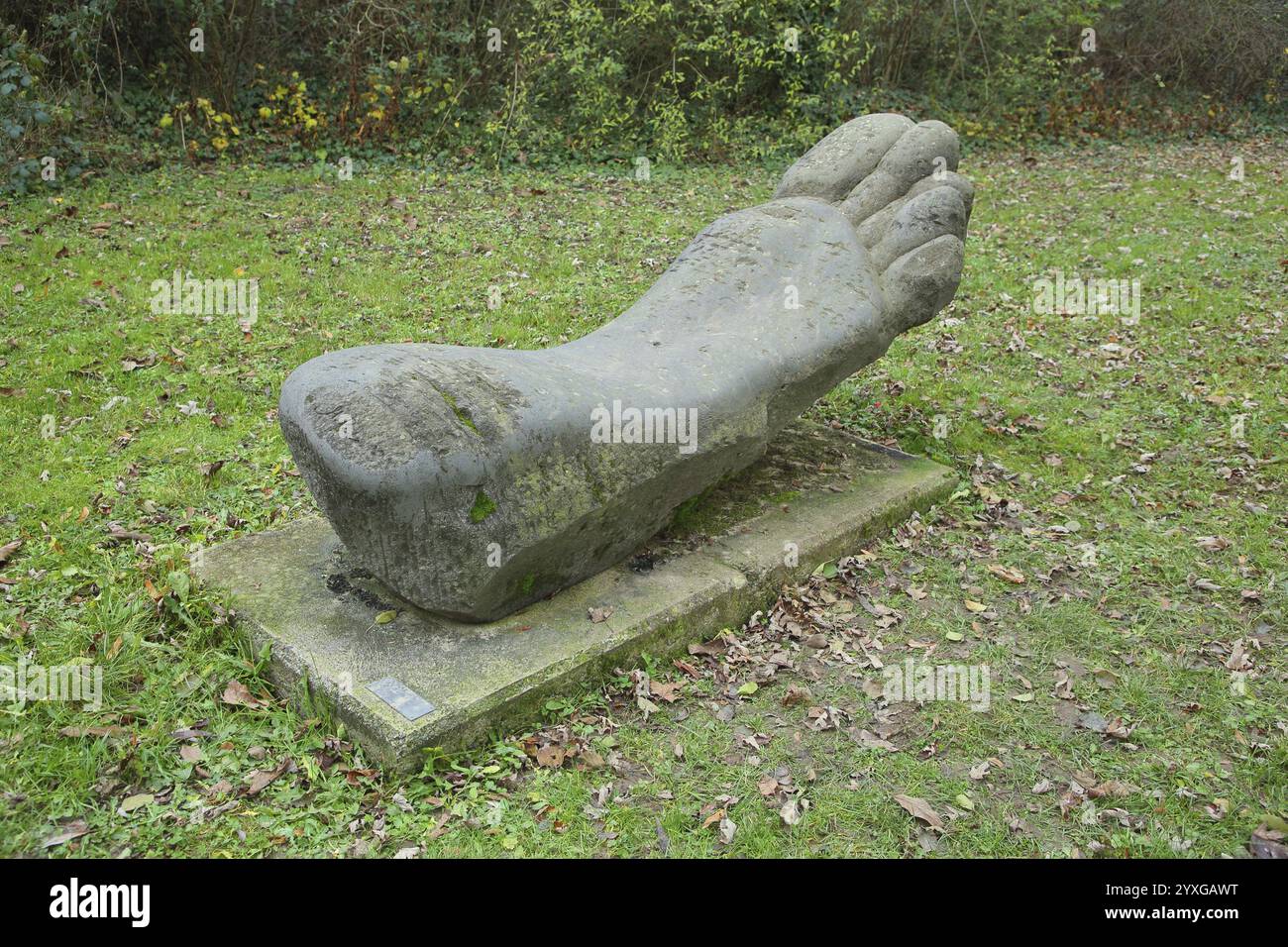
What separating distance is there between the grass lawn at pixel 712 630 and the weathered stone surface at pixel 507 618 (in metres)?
0.13

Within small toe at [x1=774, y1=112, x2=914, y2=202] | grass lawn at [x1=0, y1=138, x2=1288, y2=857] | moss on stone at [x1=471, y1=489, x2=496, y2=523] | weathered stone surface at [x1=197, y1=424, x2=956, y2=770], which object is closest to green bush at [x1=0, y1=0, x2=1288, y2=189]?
grass lawn at [x1=0, y1=138, x2=1288, y2=857]

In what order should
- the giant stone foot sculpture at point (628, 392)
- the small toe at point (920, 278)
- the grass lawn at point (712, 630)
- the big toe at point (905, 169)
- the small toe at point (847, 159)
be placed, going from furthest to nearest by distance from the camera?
1. the small toe at point (847, 159)
2. the big toe at point (905, 169)
3. the small toe at point (920, 278)
4. the giant stone foot sculpture at point (628, 392)
5. the grass lawn at point (712, 630)

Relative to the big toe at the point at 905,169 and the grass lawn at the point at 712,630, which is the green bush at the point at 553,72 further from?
the big toe at the point at 905,169

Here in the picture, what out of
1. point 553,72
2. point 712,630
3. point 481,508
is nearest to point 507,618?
point 481,508

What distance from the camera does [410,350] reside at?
12.5 ft

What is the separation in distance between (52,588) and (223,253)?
5.02 m

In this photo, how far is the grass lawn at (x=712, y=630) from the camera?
3.45 meters

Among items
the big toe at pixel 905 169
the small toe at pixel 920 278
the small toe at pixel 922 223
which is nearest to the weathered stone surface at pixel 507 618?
the small toe at pixel 920 278

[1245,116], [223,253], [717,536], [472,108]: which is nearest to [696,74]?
[472,108]

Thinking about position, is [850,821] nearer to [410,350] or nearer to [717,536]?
[717,536]

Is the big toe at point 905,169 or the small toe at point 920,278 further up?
the big toe at point 905,169

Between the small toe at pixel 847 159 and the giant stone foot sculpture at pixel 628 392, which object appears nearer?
the giant stone foot sculpture at pixel 628 392

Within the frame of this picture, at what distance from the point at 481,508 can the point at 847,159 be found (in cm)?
331

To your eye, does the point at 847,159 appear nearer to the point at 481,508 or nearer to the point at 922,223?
the point at 922,223
